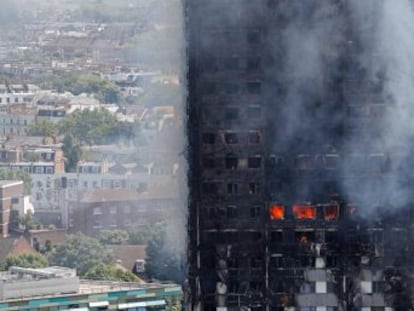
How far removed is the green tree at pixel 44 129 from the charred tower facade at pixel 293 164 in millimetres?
34938

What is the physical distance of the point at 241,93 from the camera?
65.6 feet

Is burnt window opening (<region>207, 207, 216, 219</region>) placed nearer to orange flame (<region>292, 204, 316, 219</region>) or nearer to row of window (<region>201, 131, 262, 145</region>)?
row of window (<region>201, 131, 262, 145</region>)

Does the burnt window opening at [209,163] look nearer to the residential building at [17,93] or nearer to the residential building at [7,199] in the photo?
the residential building at [7,199]

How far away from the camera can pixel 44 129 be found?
185ft

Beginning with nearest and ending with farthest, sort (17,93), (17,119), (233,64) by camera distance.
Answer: (233,64) → (17,119) → (17,93)

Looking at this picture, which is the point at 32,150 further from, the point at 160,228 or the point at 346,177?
the point at 346,177

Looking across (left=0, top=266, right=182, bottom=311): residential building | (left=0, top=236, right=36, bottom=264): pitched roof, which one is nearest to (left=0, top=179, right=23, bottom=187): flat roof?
(left=0, top=236, right=36, bottom=264): pitched roof

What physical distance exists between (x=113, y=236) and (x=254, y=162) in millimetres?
22015

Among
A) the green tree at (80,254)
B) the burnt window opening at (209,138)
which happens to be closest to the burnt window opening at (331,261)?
the burnt window opening at (209,138)

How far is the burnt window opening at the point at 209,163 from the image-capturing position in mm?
20031

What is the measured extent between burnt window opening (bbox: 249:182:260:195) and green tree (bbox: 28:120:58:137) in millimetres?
34918

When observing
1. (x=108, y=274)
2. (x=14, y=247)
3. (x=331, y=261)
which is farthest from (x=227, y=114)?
(x=14, y=247)

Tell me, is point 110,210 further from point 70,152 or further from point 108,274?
point 70,152

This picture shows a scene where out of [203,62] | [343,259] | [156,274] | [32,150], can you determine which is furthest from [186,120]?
[32,150]
